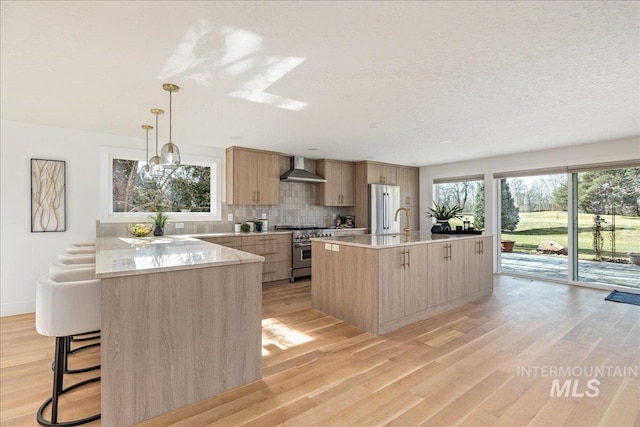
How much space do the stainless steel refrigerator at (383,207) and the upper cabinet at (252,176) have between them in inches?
83.7

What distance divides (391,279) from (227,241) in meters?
2.69

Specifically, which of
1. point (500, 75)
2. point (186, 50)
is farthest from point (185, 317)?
point (500, 75)

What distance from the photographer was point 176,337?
191 cm

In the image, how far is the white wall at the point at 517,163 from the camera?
4.54 metres

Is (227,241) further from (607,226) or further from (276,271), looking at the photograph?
(607,226)

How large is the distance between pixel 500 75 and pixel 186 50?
237cm

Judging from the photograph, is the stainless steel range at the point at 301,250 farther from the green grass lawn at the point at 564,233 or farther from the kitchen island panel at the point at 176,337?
the green grass lawn at the point at 564,233

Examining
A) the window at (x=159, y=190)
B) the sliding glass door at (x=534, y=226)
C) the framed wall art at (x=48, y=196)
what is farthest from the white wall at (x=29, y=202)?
the sliding glass door at (x=534, y=226)

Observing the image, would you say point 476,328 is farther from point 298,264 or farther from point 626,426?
point 298,264

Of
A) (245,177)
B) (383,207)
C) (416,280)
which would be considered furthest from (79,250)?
(383,207)

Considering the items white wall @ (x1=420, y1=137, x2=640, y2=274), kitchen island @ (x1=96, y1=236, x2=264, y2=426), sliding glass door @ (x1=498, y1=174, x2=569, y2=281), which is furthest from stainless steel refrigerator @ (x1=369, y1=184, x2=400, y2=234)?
kitchen island @ (x1=96, y1=236, x2=264, y2=426)

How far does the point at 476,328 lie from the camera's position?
3.17 meters

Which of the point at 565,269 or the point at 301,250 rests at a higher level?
the point at 301,250

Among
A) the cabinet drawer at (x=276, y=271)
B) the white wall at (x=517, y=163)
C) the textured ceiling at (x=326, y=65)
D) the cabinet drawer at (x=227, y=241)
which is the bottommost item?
the cabinet drawer at (x=276, y=271)
